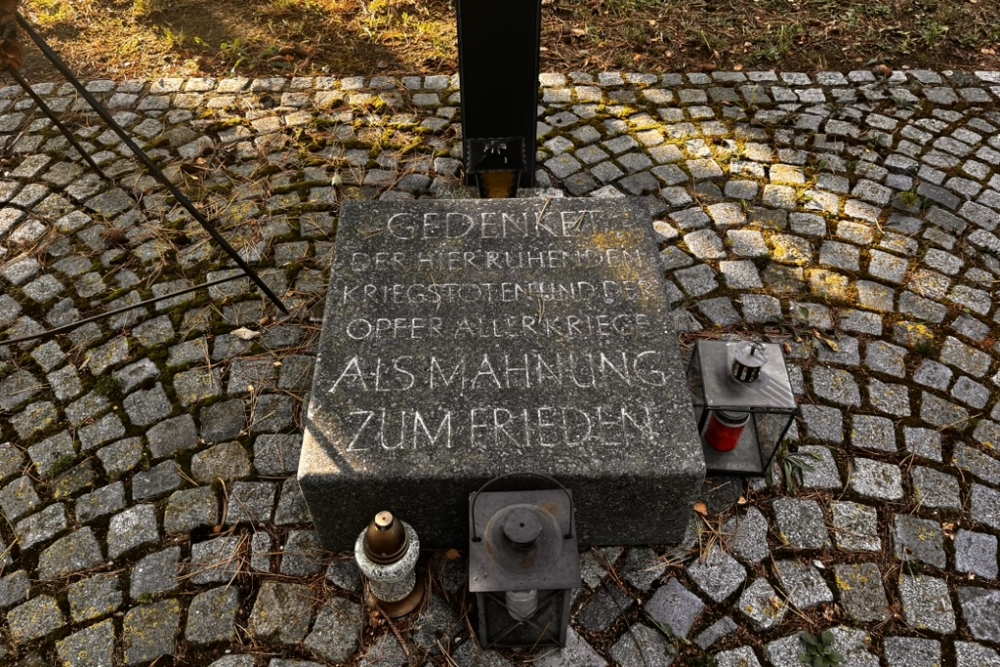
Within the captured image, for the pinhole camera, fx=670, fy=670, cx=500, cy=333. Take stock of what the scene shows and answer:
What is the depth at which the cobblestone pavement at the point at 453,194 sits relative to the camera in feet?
8.82

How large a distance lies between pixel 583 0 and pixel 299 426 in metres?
4.90

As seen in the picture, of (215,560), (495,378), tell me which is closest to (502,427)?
(495,378)

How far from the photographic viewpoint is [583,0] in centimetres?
619

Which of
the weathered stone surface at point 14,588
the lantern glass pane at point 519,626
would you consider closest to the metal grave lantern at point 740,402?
the lantern glass pane at point 519,626

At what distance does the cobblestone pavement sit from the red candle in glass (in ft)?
1.12

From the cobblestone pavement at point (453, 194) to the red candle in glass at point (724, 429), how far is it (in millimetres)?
340

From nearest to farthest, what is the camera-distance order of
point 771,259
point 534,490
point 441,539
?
point 534,490 < point 441,539 < point 771,259

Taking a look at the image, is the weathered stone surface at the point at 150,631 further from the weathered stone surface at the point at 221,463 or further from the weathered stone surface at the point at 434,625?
the weathered stone surface at the point at 434,625

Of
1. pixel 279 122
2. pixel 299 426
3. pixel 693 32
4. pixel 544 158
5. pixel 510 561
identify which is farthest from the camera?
pixel 693 32

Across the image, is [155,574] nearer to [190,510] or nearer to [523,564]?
[190,510]

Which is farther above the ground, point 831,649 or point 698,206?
point 698,206

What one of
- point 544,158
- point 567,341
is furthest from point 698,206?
point 567,341

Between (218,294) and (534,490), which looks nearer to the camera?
(534,490)

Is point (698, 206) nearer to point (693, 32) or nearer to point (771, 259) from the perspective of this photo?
point (771, 259)
